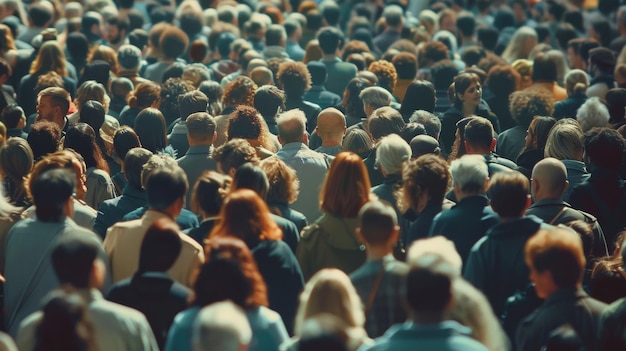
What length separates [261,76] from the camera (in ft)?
39.9

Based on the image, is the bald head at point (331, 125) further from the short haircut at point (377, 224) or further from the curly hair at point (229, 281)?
the curly hair at point (229, 281)

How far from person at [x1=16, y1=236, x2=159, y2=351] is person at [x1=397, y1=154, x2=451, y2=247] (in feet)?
7.74

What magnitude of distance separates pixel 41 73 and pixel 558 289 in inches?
317

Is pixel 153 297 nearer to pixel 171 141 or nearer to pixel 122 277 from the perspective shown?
pixel 122 277

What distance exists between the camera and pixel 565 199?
30.0 ft

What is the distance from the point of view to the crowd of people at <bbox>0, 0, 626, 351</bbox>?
5.73m

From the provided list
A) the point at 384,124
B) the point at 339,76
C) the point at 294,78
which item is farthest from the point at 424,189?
the point at 339,76

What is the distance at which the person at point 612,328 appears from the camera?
20.1 ft

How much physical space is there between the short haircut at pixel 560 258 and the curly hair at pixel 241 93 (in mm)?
5212

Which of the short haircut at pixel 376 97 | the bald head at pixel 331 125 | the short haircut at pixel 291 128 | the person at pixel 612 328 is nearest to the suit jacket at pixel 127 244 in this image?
the short haircut at pixel 291 128

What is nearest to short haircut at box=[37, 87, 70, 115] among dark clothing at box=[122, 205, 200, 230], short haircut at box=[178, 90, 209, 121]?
short haircut at box=[178, 90, 209, 121]

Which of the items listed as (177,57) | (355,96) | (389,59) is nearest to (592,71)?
(389,59)

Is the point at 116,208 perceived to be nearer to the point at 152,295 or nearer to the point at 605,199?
the point at 152,295

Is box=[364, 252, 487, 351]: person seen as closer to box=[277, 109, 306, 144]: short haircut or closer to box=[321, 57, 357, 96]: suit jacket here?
box=[277, 109, 306, 144]: short haircut
